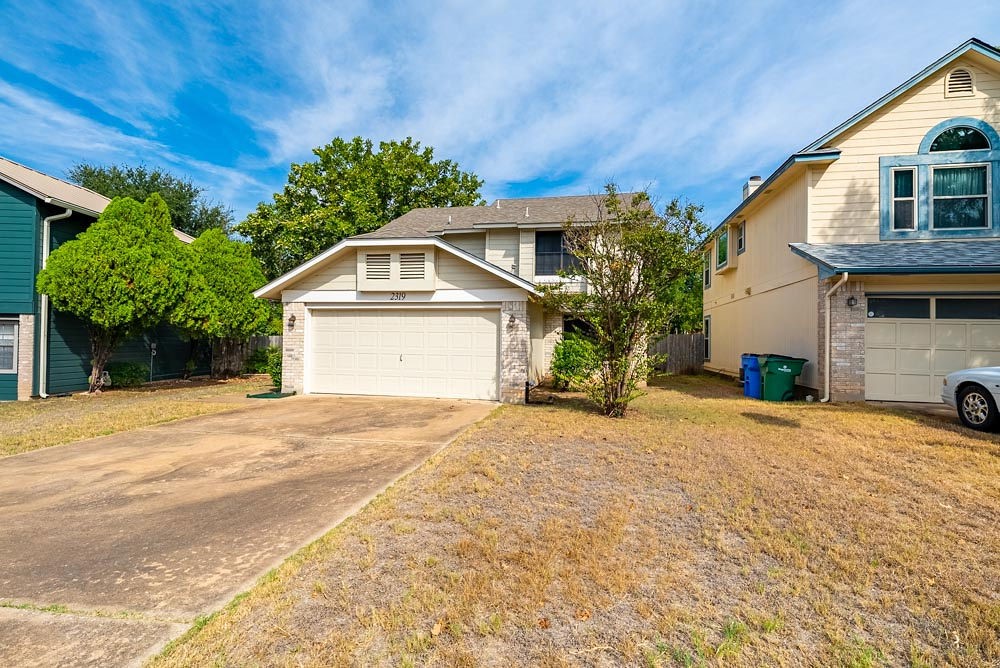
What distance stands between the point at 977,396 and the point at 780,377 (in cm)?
372

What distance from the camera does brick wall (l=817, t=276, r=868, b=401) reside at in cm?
1006

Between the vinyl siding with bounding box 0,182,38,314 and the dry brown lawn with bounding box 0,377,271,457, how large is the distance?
2.46 metres

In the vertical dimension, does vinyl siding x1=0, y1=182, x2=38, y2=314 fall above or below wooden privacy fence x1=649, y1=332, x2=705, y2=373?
above

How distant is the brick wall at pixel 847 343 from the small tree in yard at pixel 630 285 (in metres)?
4.03

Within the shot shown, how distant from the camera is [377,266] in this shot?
11.4 meters

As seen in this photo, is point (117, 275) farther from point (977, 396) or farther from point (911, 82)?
point (911, 82)

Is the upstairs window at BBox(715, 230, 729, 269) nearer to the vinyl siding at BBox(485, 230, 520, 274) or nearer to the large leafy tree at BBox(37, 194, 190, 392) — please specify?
the vinyl siding at BBox(485, 230, 520, 274)

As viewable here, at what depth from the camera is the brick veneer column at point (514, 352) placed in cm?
1048

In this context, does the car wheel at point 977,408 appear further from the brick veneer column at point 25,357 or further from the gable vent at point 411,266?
the brick veneer column at point 25,357

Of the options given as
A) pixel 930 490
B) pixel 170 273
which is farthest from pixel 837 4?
pixel 170 273

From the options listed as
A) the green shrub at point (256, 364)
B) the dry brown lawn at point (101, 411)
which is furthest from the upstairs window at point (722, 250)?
the green shrub at point (256, 364)

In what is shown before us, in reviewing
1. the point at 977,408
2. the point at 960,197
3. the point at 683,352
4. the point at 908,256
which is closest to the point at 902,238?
the point at 908,256

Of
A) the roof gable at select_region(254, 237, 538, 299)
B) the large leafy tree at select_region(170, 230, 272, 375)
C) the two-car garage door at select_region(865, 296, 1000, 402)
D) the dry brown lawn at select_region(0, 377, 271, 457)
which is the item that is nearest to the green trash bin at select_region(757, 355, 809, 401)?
the two-car garage door at select_region(865, 296, 1000, 402)

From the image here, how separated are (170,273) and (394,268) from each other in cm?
665
